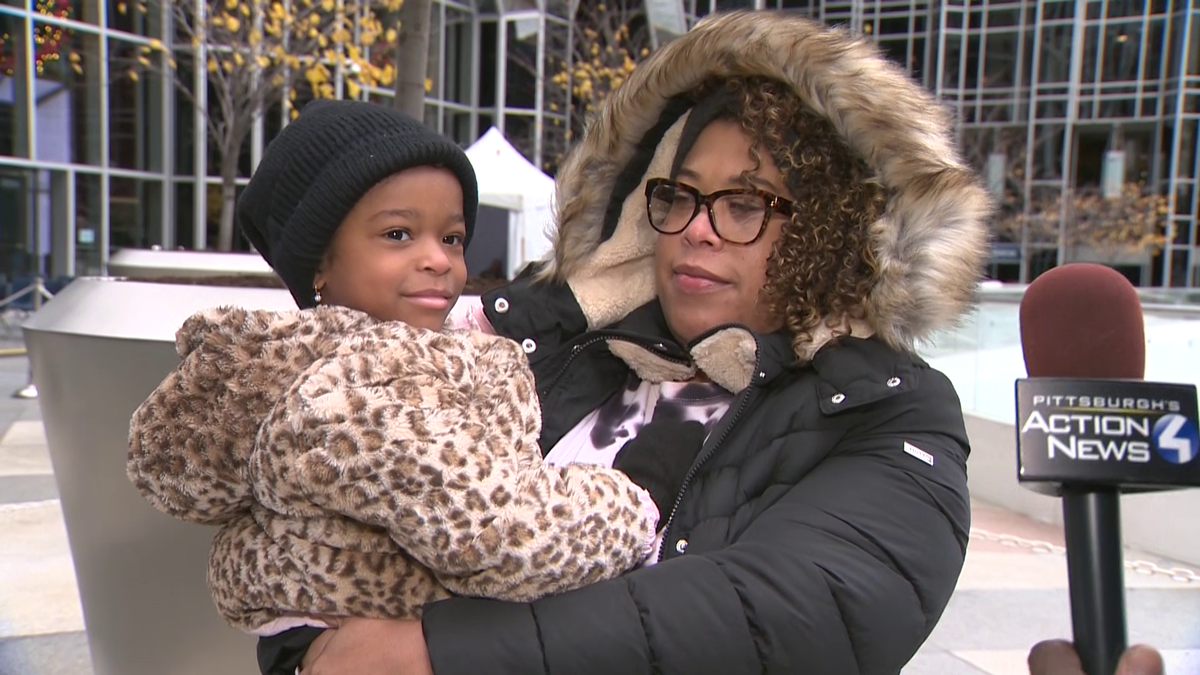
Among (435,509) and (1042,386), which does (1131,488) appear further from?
(435,509)

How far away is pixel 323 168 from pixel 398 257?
204mm

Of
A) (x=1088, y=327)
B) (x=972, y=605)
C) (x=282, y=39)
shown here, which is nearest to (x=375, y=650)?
(x=1088, y=327)

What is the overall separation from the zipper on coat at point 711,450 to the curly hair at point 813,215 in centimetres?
12

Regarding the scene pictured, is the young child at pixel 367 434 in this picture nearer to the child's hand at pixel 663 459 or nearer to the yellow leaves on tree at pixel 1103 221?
the child's hand at pixel 663 459

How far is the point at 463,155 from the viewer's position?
1783 millimetres

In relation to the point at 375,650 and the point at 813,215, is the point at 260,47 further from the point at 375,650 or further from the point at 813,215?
the point at 375,650

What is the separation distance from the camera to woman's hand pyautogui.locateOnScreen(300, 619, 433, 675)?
134 centimetres

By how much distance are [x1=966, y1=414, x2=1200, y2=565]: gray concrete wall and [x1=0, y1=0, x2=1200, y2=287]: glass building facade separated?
21.2 feet

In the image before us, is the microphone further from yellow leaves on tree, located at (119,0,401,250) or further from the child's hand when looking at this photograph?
yellow leaves on tree, located at (119,0,401,250)

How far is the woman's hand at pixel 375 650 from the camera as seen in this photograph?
4.41 feet

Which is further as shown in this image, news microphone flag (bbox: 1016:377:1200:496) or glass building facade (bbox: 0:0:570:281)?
glass building facade (bbox: 0:0:570:281)

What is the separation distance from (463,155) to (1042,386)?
41.1 inches

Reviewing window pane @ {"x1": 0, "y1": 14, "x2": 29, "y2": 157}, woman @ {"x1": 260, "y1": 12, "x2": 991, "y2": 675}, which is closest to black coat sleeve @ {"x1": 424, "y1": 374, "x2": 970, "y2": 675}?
woman @ {"x1": 260, "y1": 12, "x2": 991, "y2": 675}

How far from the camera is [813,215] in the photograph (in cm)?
191
